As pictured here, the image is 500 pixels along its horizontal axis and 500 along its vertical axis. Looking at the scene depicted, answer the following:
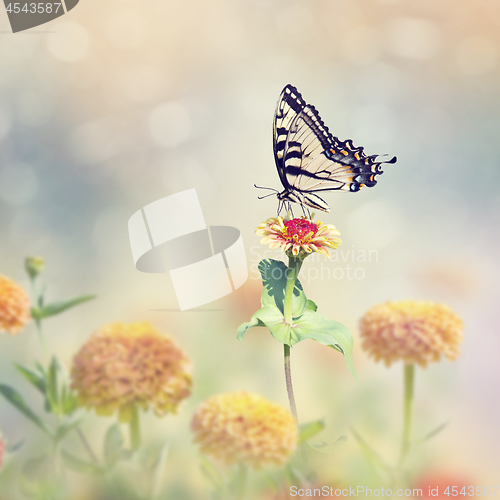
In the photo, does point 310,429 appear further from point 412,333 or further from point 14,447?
point 14,447

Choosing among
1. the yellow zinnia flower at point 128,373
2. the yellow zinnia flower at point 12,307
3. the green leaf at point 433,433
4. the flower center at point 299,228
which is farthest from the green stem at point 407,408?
the yellow zinnia flower at point 12,307

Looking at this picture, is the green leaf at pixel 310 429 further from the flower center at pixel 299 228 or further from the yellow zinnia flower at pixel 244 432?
the flower center at pixel 299 228

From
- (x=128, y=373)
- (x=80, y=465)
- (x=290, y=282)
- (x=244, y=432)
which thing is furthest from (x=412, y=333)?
(x=80, y=465)

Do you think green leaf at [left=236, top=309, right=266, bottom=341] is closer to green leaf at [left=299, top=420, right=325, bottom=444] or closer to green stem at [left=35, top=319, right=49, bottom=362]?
green leaf at [left=299, top=420, right=325, bottom=444]

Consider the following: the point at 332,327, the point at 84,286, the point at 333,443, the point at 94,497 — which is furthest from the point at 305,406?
the point at 84,286

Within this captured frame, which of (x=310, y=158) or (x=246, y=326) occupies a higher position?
(x=310, y=158)
